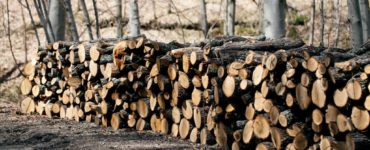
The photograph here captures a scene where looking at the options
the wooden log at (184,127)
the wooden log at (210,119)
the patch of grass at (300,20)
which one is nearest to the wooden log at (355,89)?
the wooden log at (210,119)

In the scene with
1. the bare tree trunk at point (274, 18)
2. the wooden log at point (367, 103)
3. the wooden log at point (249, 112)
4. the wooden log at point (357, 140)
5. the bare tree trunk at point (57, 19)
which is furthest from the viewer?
the bare tree trunk at point (57, 19)

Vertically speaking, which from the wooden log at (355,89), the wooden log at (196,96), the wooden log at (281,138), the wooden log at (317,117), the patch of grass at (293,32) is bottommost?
the wooden log at (281,138)

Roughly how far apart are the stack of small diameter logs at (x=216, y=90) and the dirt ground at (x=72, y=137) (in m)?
0.24

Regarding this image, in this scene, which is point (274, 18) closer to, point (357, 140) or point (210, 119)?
point (210, 119)

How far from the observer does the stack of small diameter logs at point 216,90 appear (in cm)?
580

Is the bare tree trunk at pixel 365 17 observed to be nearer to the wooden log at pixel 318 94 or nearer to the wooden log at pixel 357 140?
the wooden log at pixel 318 94

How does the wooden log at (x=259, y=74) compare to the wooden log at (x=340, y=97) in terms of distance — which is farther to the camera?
the wooden log at (x=259, y=74)

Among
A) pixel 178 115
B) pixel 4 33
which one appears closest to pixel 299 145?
pixel 178 115

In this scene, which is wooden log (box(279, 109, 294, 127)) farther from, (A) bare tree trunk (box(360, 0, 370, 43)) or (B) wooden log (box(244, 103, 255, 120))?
(A) bare tree trunk (box(360, 0, 370, 43))

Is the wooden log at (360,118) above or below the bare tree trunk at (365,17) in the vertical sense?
below

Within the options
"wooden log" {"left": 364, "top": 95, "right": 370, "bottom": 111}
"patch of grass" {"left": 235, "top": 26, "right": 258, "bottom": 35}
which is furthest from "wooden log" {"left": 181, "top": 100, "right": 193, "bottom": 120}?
"patch of grass" {"left": 235, "top": 26, "right": 258, "bottom": 35}

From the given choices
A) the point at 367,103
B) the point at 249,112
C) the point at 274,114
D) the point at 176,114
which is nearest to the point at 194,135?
the point at 176,114

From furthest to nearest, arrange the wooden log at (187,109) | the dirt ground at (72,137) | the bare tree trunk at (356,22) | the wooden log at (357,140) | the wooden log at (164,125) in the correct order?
the bare tree trunk at (356,22)
the wooden log at (164,125)
the wooden log at (187,109)
the dirt ground at (72,137)
the wooden log at (357,140)

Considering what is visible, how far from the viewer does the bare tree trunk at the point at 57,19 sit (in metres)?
15.0
